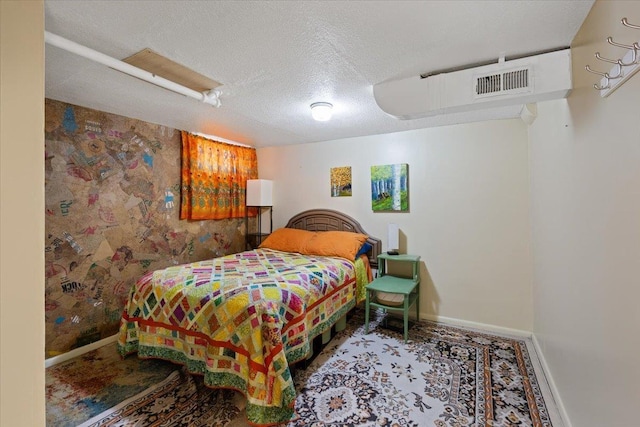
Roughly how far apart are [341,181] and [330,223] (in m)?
0.59

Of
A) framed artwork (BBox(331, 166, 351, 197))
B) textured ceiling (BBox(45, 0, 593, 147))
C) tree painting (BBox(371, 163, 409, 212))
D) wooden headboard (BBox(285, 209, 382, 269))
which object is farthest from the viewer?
framed artwork (BBox(331, 166, 351, 197))

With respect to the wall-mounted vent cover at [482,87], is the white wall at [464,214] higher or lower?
lower

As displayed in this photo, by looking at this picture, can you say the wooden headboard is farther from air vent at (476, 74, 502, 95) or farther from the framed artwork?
air vent at (476, 74, 502, 95)

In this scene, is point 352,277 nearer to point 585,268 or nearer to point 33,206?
point 585,268

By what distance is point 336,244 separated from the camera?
3.46 meters

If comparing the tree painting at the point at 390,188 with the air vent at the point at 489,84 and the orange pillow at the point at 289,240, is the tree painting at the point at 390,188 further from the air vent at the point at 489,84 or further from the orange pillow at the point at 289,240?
the air vent at the point at 489,84

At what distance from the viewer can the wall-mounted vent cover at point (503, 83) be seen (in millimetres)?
1799

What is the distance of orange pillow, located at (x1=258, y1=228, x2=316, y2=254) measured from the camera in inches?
146

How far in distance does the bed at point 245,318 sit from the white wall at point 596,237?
1582 millimetres

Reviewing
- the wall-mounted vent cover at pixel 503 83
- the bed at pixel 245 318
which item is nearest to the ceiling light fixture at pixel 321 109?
the wall-mounted vent cover at pixel 503 83

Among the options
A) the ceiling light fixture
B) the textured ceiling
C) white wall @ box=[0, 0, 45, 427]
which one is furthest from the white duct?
white wall @ box=[0, 0, 45, 427]

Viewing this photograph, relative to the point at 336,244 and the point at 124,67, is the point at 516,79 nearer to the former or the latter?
the point at 336,244

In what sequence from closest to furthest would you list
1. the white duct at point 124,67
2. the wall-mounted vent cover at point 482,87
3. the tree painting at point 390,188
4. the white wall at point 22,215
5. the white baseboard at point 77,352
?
the white wall at point 22,215 → the white duct at point 124,67 → the wall-mounted vent cover at point 482,87 → the white baseboard at point 77,352 → the tree painting at point 390,188

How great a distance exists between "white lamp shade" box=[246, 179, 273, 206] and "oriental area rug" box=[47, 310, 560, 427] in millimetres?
2293
